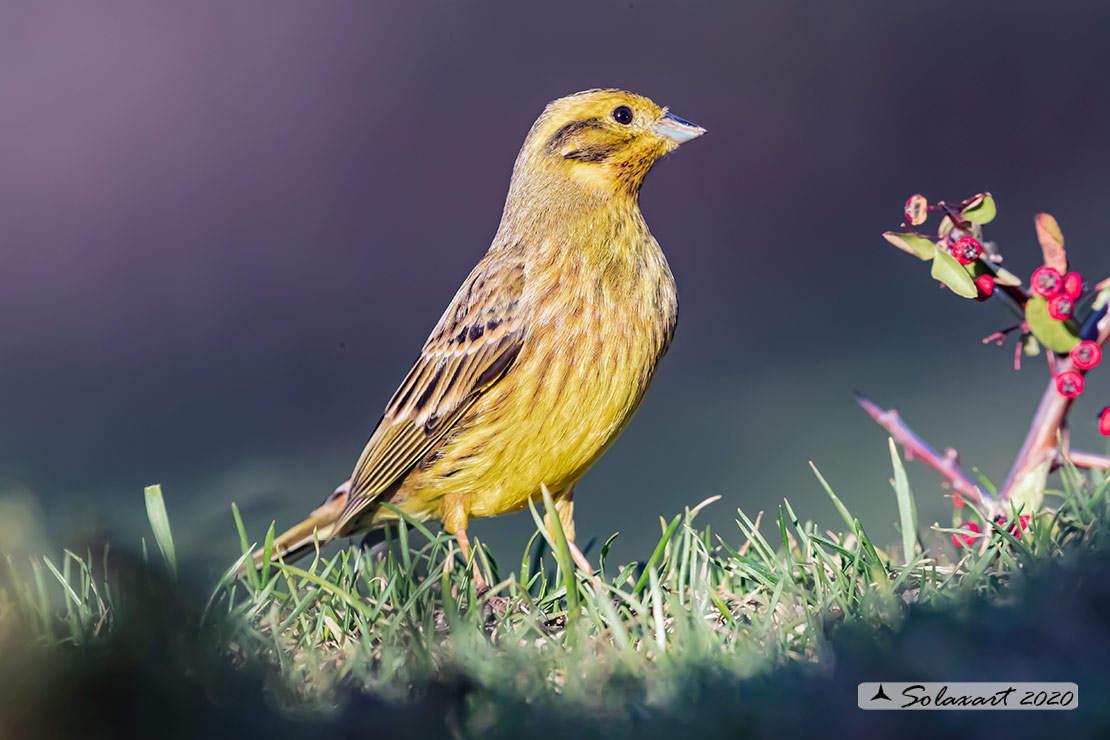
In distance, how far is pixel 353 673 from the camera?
3.52ft

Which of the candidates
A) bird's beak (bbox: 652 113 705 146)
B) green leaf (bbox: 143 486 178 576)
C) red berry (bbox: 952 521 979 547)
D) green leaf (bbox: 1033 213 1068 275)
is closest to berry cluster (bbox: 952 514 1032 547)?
red berry (bbox: 952 521 979 547)

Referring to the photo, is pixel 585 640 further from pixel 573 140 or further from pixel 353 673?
pixel 573 140

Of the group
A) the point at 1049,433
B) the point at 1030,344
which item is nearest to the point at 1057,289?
the point at 1030,344

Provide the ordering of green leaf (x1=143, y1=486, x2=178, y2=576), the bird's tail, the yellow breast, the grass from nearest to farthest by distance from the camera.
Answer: the grass → green leaf (x1=143, y1=486, x2=178, y2=576) → the yellow breast → the bird's tail

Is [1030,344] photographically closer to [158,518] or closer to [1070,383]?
[1070,383]

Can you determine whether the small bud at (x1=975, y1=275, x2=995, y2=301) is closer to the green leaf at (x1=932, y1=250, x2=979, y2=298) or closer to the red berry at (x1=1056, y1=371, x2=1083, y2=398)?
the green leaf at (x1=932, y1=250, x2=979, y2=298)

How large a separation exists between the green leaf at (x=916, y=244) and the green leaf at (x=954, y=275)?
2 centimetres

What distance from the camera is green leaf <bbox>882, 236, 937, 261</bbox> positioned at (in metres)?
1.38

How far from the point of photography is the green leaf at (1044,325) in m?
1.38

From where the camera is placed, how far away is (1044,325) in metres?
1.38

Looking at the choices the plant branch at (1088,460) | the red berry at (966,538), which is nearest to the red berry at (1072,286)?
the plant branch at (1088,460)

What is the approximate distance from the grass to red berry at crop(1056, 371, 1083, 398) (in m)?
0.13

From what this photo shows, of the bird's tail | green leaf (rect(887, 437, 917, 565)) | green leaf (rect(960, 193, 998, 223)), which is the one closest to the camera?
green leaf (rect(960, 193, 998, 223))

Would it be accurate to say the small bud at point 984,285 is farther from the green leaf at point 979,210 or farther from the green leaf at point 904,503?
the green leaf at point 904,503
